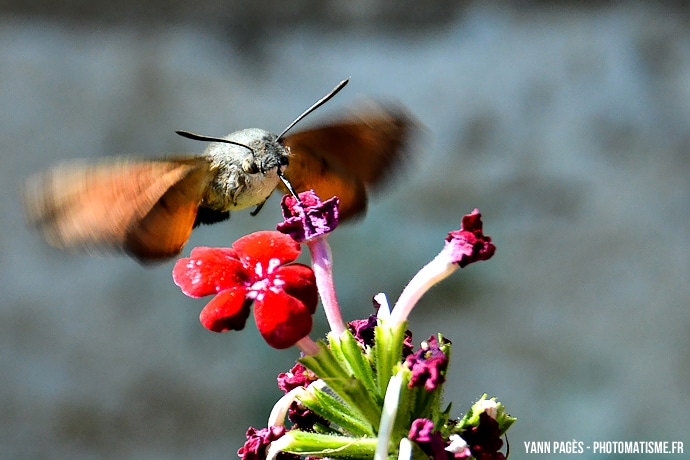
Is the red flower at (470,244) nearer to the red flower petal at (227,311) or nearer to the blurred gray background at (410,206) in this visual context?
the red flower petal at (227,311)

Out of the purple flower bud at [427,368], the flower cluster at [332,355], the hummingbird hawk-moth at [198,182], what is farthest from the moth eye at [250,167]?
the purple flower bud at [427,368]

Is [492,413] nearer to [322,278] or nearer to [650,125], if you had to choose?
[322,278]

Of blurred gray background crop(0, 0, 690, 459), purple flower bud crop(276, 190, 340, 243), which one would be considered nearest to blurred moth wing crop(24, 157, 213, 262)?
purple flower bud crop(276, 190, 340, 243)

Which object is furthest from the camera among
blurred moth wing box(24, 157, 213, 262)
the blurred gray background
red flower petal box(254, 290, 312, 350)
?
the blurred gray background

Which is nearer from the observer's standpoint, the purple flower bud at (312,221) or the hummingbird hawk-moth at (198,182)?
the purple flower bud at (312,221)

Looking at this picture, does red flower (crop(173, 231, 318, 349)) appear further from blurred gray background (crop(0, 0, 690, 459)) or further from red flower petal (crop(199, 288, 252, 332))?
blurred gray background (crop(0, 0, 690, 459))

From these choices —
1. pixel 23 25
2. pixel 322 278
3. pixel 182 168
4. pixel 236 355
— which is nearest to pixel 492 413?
pixel 322 278

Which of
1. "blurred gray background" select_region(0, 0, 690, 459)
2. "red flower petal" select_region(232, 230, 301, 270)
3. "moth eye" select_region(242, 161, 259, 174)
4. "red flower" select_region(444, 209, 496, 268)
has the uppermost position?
"blurred gray background" select_region(0, 0, 690, 459)
